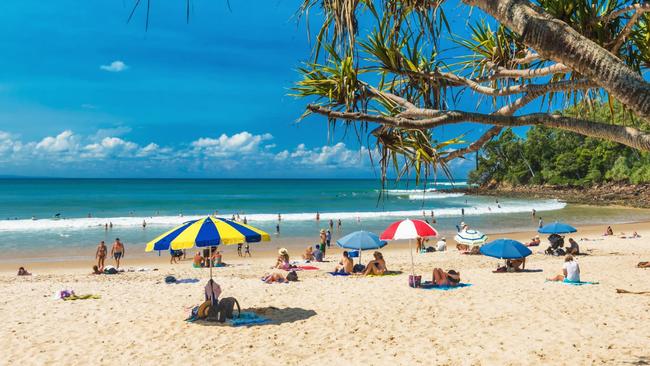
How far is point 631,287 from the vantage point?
1152 cm

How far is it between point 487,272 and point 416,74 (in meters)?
11.4

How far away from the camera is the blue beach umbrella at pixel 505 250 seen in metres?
13.4

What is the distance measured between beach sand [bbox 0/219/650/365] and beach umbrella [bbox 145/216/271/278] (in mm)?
1594

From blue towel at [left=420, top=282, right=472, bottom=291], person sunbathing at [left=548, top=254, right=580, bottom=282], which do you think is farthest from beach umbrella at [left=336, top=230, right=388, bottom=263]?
person sunbathing at [left=548, top=254, right=580, bottom=282]

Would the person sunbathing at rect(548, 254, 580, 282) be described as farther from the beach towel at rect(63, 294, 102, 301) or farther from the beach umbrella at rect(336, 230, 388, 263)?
the beach towel at rect(63, 294, 102, 301)

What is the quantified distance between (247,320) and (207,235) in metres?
1.98

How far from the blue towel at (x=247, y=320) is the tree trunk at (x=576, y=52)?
23.7 ft

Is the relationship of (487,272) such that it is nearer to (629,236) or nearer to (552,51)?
(552,51)

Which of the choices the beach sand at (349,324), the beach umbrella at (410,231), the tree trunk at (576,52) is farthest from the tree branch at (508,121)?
the beach umbrella at (410,231)

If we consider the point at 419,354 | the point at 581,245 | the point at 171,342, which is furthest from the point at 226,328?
the point at 581,245

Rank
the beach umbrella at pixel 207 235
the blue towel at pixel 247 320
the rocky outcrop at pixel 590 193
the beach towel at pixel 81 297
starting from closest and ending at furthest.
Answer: the beach umbrella at pixel 207 235
the blue towel at pixel 247 320
the beach towel at pixel 81 297
the rocky outcrop at pixel 590 193

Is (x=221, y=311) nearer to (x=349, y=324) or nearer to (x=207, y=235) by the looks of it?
(x=207, y=235)

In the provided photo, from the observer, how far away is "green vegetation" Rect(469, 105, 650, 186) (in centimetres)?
7194

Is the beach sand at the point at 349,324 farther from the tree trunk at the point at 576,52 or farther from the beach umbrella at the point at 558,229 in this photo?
the beach umbrella at the point at 558,229
